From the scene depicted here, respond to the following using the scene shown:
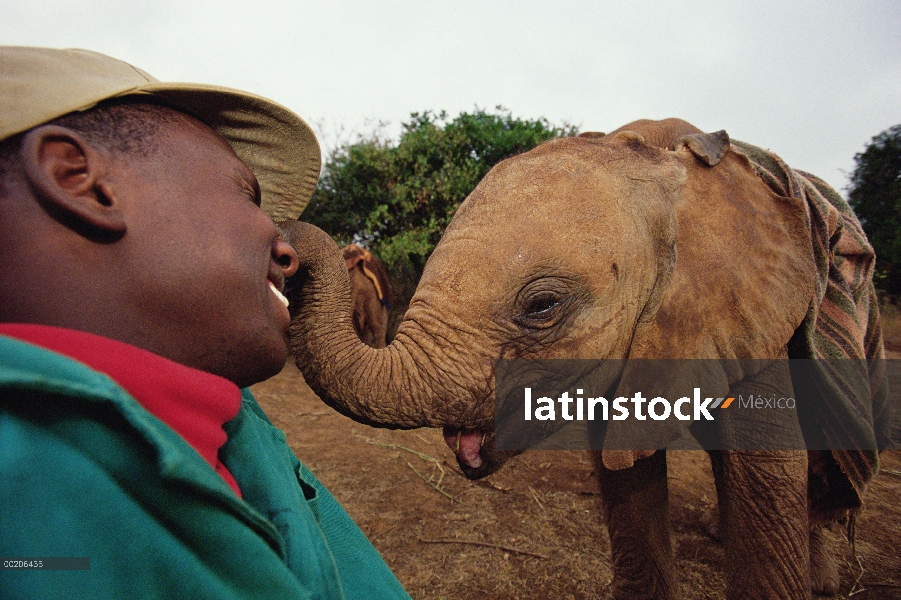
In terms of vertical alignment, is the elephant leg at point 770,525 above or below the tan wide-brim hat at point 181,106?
below

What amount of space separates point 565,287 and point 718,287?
688 mm

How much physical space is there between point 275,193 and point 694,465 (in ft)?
17.6

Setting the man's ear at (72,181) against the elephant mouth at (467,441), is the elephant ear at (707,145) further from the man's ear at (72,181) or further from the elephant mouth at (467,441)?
the man's ear at (72,181)

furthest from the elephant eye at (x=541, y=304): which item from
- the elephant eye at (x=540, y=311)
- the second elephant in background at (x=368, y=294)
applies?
the second elephant in background at (x=368, y=294)

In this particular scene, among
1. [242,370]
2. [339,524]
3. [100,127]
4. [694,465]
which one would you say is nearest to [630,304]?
[339,524]

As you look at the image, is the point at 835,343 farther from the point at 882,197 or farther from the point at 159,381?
the point at 882,197

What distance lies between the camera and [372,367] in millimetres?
1840

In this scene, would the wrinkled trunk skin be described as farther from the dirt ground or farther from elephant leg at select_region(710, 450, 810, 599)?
the dirt ground

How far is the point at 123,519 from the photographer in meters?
0.63

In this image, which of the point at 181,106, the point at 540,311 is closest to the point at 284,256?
the point at 181,106

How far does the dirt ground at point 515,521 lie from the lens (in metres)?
3.40

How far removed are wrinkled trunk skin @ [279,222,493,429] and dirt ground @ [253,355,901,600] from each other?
6.52 ft

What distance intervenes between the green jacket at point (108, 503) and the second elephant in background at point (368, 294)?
305 inches

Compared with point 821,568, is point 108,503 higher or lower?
higher
